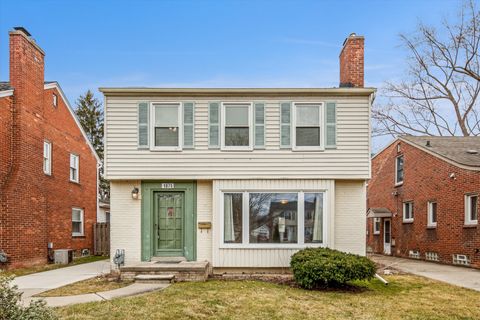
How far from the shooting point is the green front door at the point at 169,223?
10.8 m

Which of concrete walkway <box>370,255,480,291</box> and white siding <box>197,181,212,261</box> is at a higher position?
white siding <box>197,181,212,261</box>

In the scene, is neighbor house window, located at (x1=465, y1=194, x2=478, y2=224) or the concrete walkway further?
neighbor house window, located at (x1=465, y1=194, x2=478, y2=224)

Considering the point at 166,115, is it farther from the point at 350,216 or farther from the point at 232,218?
the point at 350,216

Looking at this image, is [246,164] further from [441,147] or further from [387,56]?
[387,56]

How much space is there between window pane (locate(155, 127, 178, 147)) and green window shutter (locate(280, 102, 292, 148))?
9.94 ft

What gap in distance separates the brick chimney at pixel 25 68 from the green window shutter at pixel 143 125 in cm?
444

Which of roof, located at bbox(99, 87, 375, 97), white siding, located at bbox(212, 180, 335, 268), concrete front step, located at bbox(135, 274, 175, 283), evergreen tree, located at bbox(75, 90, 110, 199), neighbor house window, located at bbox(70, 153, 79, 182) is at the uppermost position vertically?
evergreen tree, located at bbox(75, 90, 110, 199)

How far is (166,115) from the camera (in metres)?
10.8

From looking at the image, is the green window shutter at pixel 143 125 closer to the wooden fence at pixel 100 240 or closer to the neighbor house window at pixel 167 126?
the neighbor house window at pixel 167 126

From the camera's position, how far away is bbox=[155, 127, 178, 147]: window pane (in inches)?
420

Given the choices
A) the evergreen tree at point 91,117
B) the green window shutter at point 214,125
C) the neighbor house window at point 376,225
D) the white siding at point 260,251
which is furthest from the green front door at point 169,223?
the evergreen tree at point 91,117

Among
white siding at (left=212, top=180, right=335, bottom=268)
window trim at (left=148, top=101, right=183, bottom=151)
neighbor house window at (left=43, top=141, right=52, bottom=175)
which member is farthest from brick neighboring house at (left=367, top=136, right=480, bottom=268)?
neighbor house window at (left=43, top=141, right=52, bottom=175)

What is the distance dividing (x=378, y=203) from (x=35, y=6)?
71.2 feet

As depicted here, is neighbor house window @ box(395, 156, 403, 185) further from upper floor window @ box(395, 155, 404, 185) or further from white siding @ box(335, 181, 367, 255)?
white siding @ box(335, 181, 367, 255)
